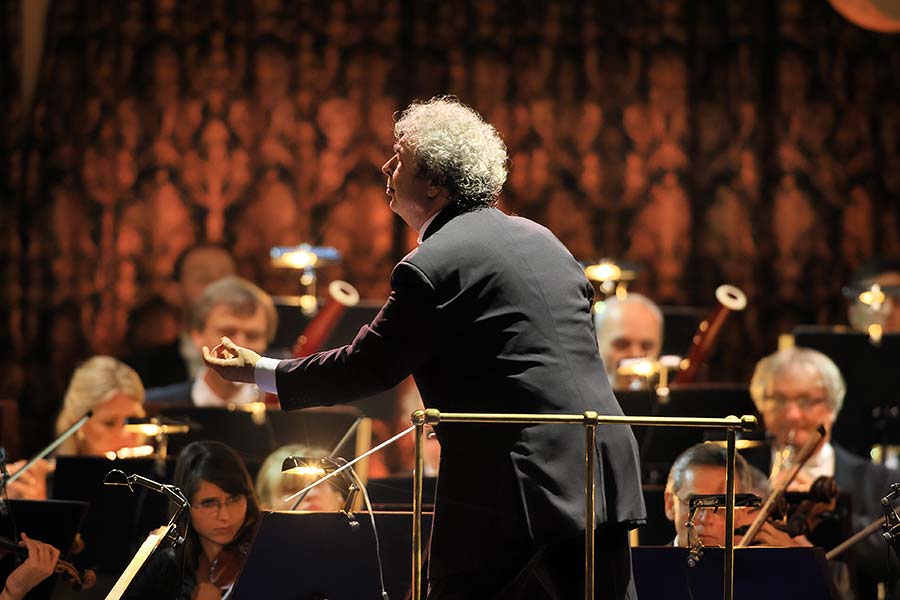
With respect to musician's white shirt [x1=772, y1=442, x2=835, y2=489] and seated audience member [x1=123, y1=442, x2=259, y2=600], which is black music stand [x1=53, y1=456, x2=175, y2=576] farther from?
musician's white shirt [x1=772, y1=442, x2=835, y2=489]

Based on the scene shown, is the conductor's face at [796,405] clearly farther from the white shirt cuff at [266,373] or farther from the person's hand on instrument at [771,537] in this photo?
the white shirt cuff at [266,373]

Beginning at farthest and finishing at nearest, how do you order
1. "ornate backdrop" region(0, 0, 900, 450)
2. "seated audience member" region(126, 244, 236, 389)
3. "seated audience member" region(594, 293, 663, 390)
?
"ornate backdrop" region(0, 0, 900, 450) < "seated audience member" region(126, 244, 236, 389) < "seated audience member" region(594, 293, 663, 390)

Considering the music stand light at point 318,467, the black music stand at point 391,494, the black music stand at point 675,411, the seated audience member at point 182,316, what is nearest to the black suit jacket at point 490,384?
the music stand light at point 318,467

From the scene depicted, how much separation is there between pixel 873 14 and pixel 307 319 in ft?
8.86

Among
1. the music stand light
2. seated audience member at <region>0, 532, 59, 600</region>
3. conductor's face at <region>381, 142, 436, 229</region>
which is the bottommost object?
seated audience member at <region>0, 532, 59, 600</region>

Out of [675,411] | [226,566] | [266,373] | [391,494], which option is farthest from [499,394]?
[675,411]

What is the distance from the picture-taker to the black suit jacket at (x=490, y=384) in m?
2.43

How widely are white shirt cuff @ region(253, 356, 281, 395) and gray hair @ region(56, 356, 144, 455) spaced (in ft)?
7.40

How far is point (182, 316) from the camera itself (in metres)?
6.98

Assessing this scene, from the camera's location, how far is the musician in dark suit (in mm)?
2438

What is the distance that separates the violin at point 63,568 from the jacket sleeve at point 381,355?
117cm

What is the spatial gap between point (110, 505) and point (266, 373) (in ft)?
5.17

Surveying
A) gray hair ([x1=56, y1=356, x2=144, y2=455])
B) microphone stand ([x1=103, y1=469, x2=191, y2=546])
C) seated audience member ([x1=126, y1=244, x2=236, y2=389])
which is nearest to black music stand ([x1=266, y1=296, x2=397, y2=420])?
gray hair ([x1=56, y1=356, x2=144, y2=455])

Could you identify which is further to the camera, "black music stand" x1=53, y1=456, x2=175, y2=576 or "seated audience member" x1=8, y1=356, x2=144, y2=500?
"seated audience member" x1=8, y1=356, x2=144, y2=500
